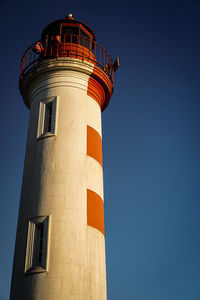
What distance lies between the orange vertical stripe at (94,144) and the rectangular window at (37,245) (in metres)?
3.68

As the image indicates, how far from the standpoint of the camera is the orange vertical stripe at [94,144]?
14656mm

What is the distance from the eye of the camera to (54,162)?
13602mm

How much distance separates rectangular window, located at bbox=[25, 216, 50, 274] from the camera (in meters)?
11.7

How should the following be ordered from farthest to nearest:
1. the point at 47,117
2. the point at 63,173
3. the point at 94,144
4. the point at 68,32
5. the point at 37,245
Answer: the point at 68,32 → the point at 47,117 → the point at 94,144 → the point at 63,173 → the point at 37,245

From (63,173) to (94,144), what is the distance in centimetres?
238

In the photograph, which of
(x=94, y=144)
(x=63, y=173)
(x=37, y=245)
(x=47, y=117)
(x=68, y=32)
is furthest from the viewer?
(x=68, y=32)

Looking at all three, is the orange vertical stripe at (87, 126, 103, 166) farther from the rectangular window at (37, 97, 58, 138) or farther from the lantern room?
the lantern room

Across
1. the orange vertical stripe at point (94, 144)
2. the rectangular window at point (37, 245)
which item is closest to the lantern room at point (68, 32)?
the orange vertical stripe at point (94, 144)

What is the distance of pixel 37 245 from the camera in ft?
40.3

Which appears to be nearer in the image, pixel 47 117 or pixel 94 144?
pixel 94 144

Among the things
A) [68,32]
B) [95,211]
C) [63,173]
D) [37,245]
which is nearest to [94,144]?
[63,173]

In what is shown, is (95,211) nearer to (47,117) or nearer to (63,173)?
(63,173)

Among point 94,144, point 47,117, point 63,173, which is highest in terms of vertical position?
point 47,117

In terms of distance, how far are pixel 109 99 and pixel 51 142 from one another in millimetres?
4894
